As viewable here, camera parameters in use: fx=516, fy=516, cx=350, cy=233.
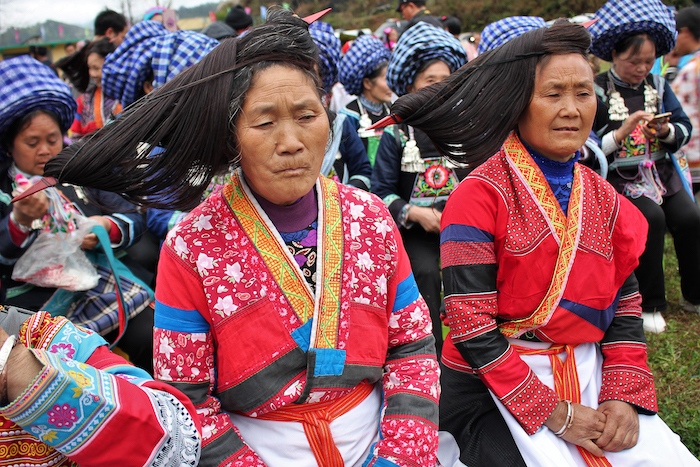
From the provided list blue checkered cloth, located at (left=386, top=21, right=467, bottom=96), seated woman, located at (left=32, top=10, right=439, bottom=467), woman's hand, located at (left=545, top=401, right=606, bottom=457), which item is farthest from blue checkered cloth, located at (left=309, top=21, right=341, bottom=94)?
woman's hand, located at (left=545, top=401, right=606, bottom=457)

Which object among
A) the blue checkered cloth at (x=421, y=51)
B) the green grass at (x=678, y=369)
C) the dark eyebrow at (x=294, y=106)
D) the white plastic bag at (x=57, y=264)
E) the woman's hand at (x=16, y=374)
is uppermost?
the blue checkered cloth at (x=421, y=51)

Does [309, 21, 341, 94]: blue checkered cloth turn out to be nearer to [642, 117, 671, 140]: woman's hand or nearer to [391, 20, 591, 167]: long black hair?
[391, 20, 591, 167]: long black hair

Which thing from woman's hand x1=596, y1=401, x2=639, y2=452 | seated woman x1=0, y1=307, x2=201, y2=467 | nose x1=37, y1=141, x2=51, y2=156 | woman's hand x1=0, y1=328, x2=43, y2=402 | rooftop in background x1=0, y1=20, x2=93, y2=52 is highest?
rooftop in background x1=0, y1=20, x2=93, y2=52

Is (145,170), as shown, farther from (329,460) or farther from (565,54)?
(565,54)

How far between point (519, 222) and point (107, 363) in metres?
1.52

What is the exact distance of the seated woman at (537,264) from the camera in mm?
1953

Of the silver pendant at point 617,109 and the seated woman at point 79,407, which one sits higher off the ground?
the silver pendant at point 617,109

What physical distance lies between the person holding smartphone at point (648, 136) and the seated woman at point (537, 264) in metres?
2.14

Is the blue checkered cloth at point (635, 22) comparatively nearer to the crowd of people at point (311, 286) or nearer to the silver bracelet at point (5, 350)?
the crowd of people at point (311, 286)

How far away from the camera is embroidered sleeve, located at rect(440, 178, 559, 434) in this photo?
6.39 ft

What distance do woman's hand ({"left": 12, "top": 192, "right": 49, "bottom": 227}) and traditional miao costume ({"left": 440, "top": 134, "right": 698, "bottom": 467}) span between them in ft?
6.46

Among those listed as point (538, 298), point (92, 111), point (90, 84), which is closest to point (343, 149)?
point (538, 298)

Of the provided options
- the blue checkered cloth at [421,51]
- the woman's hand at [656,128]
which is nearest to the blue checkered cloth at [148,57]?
the blue checkered cloth at [421,51]

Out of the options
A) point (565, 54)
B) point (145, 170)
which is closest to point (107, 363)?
point (145, 170)
